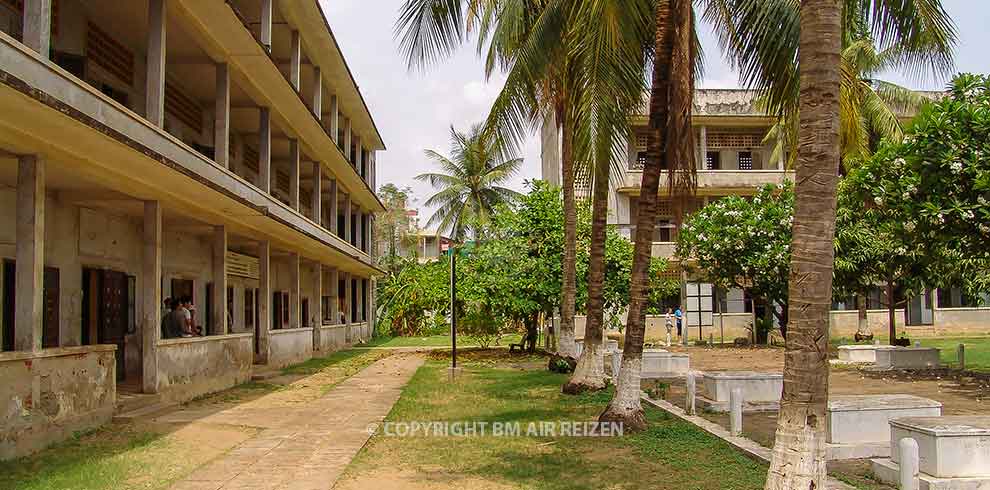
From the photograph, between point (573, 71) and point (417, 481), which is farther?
point (573, 71)

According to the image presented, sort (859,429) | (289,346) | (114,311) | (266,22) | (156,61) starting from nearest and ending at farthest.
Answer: (859,429) < (156,61) < (114,311) < (266,22) < (289,346)

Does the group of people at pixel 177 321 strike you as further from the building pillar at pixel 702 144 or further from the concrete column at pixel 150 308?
the building pillar at pixel 702 144

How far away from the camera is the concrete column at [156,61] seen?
1216 centimetres

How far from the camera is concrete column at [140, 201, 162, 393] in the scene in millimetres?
12789

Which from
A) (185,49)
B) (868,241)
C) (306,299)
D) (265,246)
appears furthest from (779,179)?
(185,49)

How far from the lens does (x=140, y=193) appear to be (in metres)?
12.8

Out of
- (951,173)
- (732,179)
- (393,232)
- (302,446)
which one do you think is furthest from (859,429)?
(393,232)

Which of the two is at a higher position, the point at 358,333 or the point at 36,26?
the point at 36,26

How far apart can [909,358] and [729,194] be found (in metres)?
17.7

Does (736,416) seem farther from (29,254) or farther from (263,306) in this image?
(263,306)

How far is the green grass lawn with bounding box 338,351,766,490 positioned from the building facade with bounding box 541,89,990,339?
23.9m

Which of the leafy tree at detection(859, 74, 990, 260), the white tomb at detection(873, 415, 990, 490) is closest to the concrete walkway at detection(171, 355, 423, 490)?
the white tomb at detection(873, 415, 990, 490)

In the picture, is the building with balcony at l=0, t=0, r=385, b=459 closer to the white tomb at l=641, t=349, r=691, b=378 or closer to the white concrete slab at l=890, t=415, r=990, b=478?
the white concrete slab at l=890, t=415, r=990, b=478

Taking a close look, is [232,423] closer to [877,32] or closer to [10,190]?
[10,190]
